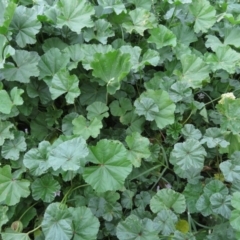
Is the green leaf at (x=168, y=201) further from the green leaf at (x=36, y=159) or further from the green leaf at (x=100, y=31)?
the green leaf at (x=100, y=31)

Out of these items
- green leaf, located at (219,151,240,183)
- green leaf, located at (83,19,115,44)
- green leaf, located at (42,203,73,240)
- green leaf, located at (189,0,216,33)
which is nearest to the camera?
green leaf, located at (42,203,73,240)

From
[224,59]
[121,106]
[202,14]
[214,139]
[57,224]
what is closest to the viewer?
[57,224]

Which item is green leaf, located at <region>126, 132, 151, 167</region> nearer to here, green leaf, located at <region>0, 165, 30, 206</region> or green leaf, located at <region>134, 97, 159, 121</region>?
green leaf, located at <region>134, 97, 159, 121</region>

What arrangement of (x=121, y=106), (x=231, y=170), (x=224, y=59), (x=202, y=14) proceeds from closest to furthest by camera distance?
1. (x=231, y=170)
2. (x=121, y=106)
3. (x=224, y=59)
4. (x=202, y=14)

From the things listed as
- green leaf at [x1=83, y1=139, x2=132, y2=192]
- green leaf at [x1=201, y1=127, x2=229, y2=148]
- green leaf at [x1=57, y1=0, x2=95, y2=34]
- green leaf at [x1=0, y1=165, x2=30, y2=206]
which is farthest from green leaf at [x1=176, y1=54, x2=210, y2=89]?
green leaf at [x1=0, y1=165, x2=30, y2=206]

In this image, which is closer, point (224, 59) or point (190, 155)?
point (190, 155)

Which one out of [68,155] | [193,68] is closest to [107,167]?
[68,155]

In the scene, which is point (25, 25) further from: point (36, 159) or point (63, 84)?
point (36, 159)

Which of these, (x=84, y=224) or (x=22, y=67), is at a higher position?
(x=22, y=67)
